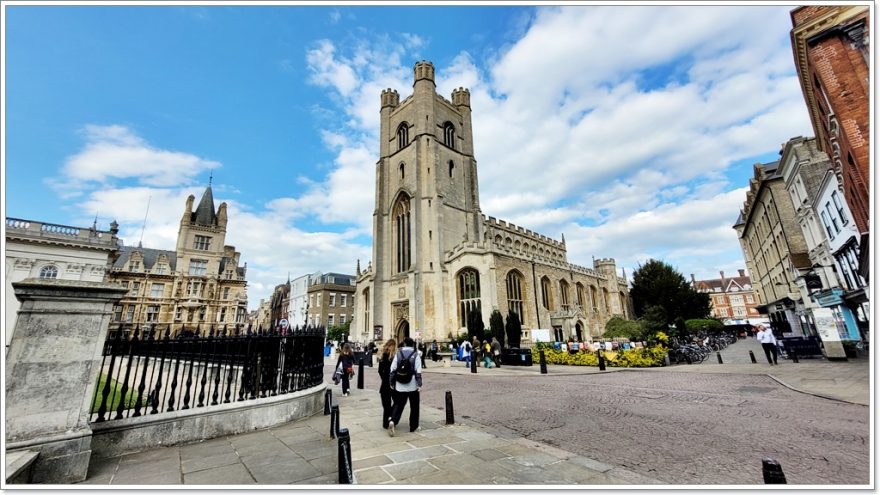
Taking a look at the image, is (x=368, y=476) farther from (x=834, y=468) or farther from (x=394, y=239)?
(x=394, y=239)

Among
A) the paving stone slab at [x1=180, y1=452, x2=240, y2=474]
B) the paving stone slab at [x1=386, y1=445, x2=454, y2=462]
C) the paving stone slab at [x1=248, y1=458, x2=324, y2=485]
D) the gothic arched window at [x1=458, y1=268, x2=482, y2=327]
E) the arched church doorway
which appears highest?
the gothic arched window at [x1=458, y1=268, x2=482, y2=327]

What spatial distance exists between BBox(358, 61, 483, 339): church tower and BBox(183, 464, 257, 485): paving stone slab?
23.2 meters

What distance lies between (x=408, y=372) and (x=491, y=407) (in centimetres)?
322

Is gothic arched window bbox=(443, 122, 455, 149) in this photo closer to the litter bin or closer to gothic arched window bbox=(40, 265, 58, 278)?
the litter bin

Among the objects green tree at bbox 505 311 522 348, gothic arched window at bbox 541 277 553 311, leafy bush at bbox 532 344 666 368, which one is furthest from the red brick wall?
gothic arched window at bbox 541 277 553 311

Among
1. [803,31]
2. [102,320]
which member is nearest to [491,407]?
[102,320]

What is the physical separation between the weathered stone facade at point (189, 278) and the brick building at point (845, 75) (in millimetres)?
44251

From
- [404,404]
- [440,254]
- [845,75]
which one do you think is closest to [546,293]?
[440,254]

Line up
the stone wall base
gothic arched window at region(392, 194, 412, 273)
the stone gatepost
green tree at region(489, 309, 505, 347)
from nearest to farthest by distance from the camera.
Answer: the stone gatepost, the stone wall base, green tree at region(489, 309, 505, 347), gothic arched window at region(392, 194, 412, 273)

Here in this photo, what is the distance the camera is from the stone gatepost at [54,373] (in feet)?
11.9

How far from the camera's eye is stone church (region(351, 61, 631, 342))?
27.9 m

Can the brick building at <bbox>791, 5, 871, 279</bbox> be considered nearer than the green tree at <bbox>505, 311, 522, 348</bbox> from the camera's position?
Yes

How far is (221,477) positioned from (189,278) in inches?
1733

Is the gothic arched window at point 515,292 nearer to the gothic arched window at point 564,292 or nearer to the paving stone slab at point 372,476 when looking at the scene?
the gothic arched window at point 564,292
